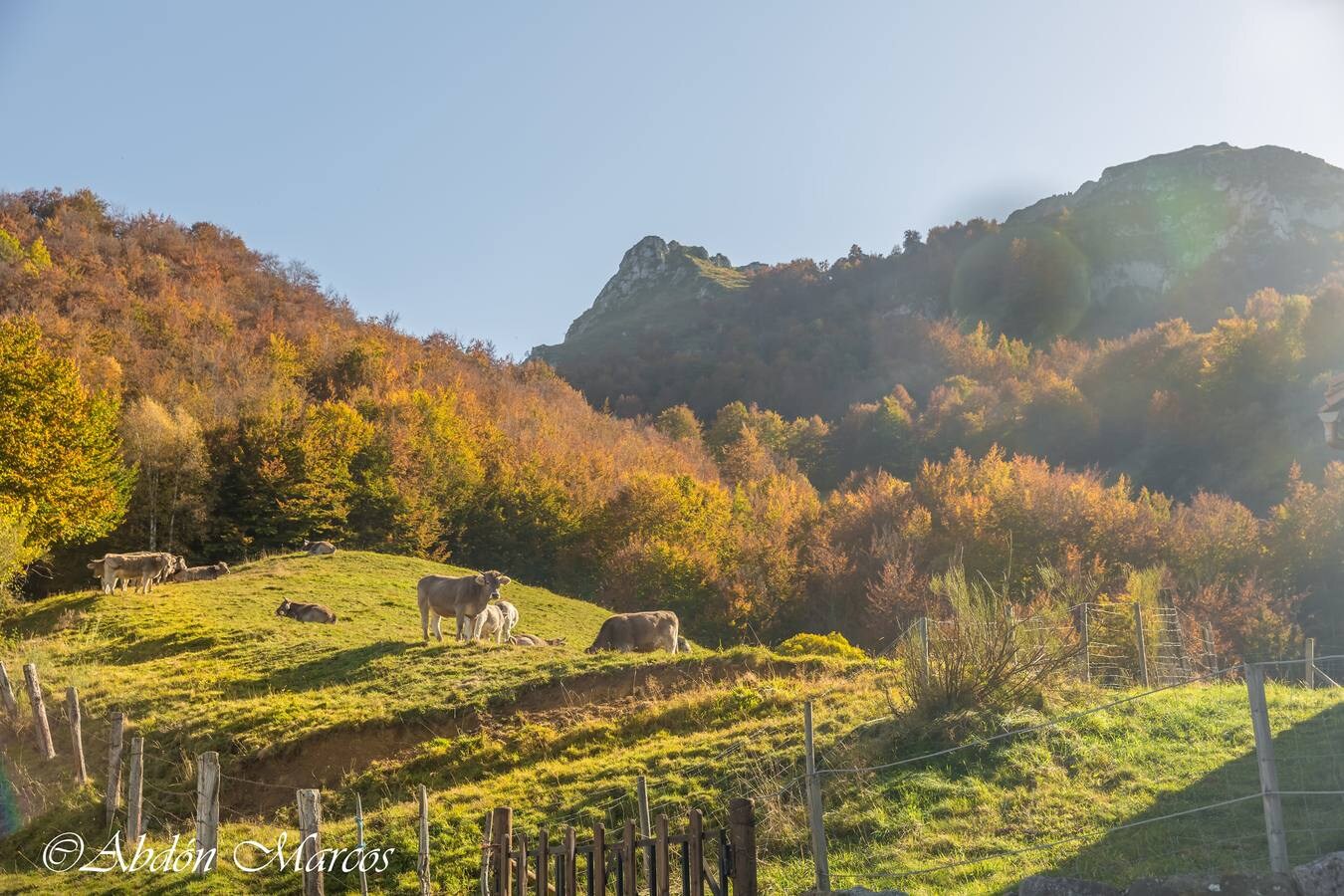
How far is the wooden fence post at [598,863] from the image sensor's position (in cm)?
867

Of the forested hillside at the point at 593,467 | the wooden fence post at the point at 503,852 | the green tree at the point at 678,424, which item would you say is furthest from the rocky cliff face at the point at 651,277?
the wooden fence post at the point at 503,852

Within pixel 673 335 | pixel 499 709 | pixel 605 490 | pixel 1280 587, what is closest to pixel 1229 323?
pixel 1280 587

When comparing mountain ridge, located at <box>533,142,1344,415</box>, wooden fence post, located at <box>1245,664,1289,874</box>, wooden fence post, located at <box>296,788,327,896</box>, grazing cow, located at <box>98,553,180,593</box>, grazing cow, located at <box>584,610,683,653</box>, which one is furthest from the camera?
mountain ridge, located at <box>533,142,1344,415</box>

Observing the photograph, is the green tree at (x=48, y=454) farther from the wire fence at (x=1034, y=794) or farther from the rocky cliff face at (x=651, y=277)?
the rocky cliff face at (x=651, y=277)

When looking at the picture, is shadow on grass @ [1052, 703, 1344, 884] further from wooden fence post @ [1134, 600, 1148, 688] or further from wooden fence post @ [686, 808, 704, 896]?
wooden fence post @ [1134, 600, 1148, 688]

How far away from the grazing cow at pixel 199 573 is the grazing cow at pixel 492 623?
13.6 meters

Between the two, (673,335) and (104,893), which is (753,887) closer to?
(104,893)

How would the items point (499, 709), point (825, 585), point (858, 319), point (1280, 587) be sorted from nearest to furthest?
point (499, 709) → point (1280, 587) → point (825, 585) → point (858, 319)

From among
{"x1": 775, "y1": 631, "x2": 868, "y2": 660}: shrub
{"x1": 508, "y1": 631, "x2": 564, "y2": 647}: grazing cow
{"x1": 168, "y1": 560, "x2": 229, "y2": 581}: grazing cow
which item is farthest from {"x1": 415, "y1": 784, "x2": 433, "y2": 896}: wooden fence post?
{"x1": 168, "y1": 560, "x2": 229, "y2": 581}: grazing cow

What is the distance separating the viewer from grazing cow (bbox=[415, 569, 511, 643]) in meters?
24.9

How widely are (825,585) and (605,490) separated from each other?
1669cm

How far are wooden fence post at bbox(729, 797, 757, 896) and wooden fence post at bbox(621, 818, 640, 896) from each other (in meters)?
1.19

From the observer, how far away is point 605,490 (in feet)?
220

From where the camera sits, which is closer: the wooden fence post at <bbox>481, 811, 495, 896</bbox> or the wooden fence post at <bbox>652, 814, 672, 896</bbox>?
the wooden fence post at <bbox>652, 814, 672, 896</bbox>
